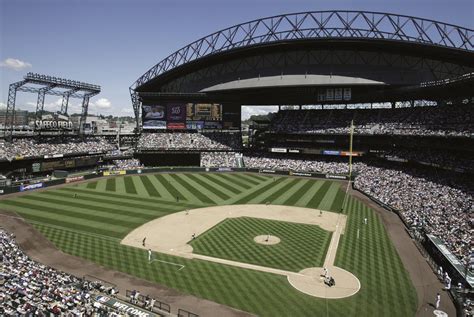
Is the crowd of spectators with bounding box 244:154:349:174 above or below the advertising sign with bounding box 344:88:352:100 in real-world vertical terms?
below

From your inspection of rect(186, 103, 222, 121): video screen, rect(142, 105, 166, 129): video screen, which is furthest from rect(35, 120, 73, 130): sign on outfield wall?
rect(186, 103, 222, 121): video screen

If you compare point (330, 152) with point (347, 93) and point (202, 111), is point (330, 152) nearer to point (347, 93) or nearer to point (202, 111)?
point (347, 93)

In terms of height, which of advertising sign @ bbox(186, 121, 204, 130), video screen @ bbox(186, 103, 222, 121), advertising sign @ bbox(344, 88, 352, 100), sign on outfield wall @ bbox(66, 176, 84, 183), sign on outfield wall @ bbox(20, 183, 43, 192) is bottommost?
sign on outfield wall @ bbox(20, 183, 43, 192)

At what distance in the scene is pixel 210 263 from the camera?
1068 inches

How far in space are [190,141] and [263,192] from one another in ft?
117

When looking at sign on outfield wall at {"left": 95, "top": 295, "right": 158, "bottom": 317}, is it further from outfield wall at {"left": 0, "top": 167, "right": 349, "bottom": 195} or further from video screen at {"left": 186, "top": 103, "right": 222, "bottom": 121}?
video screen at {"left": 186, "top": 103, "right": 222, "bottom": 121}

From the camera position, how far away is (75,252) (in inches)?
1158

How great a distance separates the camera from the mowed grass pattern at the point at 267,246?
2777 cm

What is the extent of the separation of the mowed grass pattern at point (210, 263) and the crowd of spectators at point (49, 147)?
13674mm

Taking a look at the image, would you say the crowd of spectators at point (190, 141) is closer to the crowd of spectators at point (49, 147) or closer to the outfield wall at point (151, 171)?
the outfield wall at point (151, 171)

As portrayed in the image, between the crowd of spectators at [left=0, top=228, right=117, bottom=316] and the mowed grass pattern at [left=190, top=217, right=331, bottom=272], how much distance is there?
1116cm

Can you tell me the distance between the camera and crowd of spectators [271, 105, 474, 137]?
52312 millimetres

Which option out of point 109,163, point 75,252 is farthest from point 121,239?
point 109,163

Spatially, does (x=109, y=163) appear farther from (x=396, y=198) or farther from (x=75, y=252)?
(x=396, y=198)
